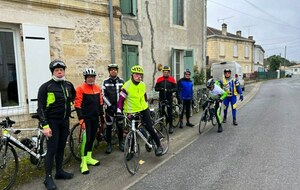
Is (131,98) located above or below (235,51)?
below

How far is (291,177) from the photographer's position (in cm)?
437

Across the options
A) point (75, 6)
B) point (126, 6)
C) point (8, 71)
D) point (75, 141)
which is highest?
point (126, 6)

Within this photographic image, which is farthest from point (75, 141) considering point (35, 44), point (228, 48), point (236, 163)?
point (228, 48)

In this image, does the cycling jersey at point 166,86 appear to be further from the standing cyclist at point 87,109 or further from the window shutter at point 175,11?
the window shutter at point 175,11

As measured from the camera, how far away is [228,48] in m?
39.8

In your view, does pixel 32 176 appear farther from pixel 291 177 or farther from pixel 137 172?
pixel 291 177

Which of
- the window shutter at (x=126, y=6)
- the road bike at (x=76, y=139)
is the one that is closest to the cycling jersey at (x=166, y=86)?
the road bike at (x=76, y=139)

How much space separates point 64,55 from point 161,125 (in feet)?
11.1

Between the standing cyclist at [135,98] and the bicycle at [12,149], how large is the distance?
158 cm

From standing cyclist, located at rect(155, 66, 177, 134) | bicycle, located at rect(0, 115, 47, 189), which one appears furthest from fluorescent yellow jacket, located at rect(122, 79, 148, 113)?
standing cyclist, located at rect(155, 66, 177, 134)

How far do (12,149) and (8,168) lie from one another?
2.20 feet

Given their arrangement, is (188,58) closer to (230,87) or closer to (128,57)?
(128,57)

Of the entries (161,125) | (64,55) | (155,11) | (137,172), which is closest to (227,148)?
(161,125)

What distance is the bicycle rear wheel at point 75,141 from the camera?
535cm
